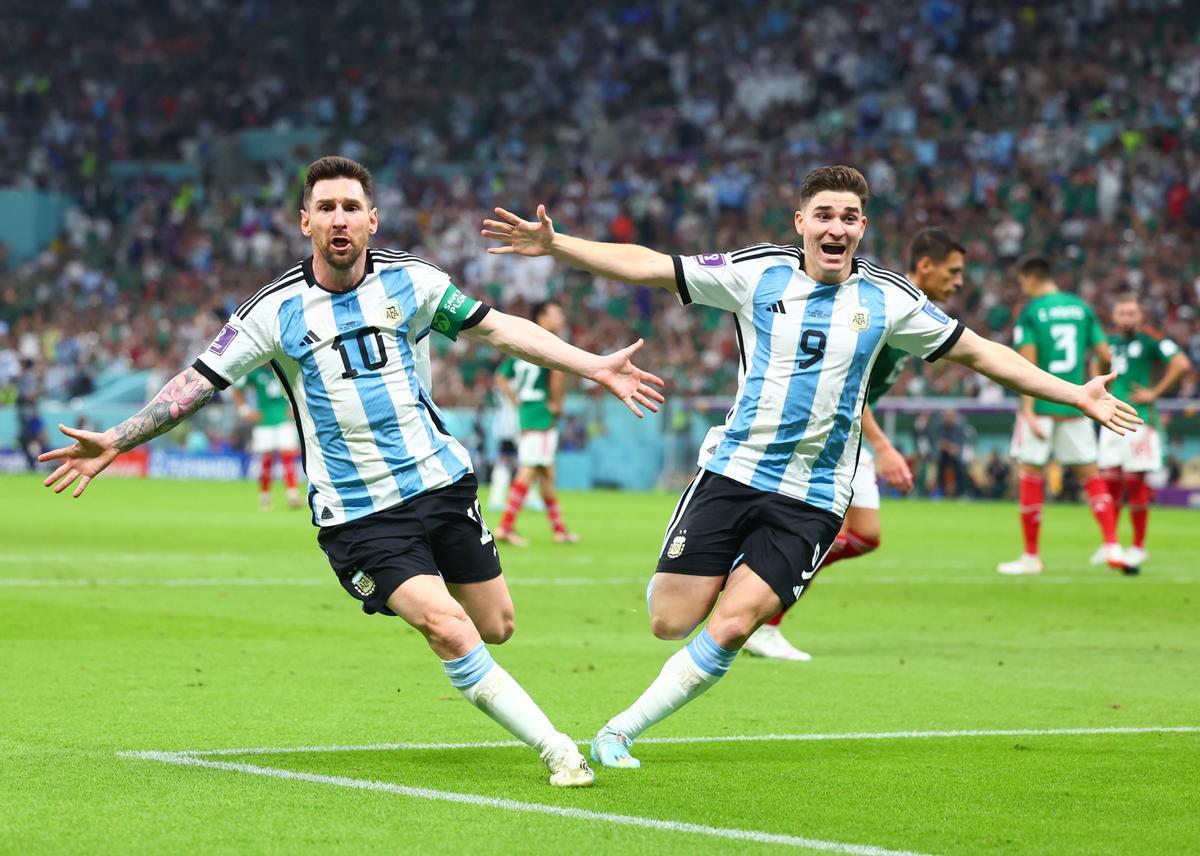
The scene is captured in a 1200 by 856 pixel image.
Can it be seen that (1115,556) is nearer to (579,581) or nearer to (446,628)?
(579,581)

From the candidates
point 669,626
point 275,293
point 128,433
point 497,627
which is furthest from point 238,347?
point 669,626

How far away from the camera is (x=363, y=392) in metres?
6.51

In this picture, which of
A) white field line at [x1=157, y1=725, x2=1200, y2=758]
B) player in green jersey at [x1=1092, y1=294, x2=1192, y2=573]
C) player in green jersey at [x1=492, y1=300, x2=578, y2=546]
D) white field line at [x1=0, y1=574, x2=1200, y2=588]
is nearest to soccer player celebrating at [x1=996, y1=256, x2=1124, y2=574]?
white field line at [x1=0, y1=574, x2=1200, y2=588]

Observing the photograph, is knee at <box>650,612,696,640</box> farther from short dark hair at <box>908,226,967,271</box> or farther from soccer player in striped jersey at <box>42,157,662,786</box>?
short dark hair at <box>908,226,967,271</box>

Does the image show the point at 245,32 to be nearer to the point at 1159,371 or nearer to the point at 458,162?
the point at 458,162

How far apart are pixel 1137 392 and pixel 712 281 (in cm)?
1059

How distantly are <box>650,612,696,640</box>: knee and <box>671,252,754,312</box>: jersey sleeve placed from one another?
48.0 inches

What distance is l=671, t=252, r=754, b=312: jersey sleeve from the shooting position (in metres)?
6.80

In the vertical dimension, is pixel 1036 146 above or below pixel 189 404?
above

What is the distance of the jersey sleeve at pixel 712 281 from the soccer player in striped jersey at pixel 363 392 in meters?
0.63

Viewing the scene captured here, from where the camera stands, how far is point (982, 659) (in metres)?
10.2

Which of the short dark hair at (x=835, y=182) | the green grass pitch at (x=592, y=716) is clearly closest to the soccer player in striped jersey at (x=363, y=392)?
the green grass pitch at (x=592, y=716)

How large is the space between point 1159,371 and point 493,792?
2518 centimetres

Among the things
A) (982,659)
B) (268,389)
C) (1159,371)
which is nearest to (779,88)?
(1159,371)
